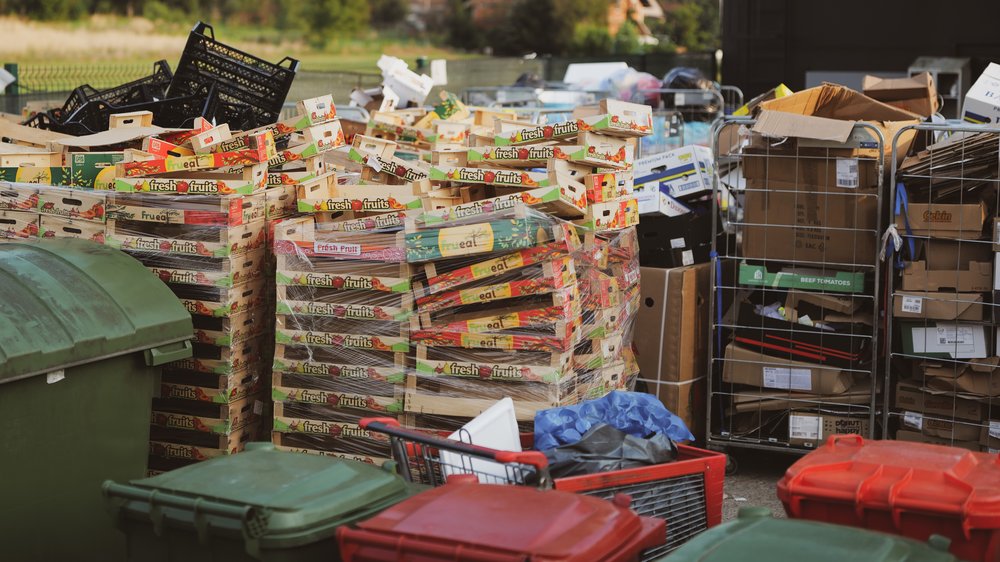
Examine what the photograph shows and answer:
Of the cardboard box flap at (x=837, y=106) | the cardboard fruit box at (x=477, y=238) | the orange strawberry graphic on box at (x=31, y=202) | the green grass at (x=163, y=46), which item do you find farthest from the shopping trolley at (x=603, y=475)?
the green grass at (x=163, y=46)

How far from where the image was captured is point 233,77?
773 cm

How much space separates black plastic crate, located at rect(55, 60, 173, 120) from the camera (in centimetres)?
767

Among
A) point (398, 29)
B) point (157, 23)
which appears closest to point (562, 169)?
point (157, 23)

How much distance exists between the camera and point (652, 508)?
4297 mm

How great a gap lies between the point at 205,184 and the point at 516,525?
314 cm

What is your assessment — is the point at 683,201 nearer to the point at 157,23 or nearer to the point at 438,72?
the point at 438,72

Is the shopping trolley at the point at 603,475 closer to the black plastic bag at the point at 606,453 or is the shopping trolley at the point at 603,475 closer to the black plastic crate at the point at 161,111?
the black plastic bag at the point at 606,453

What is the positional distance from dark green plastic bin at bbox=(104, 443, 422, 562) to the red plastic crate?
4.36 ft

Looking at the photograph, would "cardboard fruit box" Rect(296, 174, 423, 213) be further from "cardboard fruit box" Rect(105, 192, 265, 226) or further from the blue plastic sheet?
the blue plastic sheet

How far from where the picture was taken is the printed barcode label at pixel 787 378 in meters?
6.30

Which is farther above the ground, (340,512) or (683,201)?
(683,201)

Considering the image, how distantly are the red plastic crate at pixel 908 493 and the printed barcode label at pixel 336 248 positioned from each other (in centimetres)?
249

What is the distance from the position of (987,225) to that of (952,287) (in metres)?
0.38

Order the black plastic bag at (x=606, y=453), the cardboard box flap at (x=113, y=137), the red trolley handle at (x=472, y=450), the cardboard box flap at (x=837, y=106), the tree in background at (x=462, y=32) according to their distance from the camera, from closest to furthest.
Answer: the red trolley handle at (x=472, y=450) → the black plastic bag at (x=606, y=453) → the cardboard box flap at (x=113, y=137) → the cardboard box flap at (x=837, y=106) → the tree in background at (x=462, y=32)
